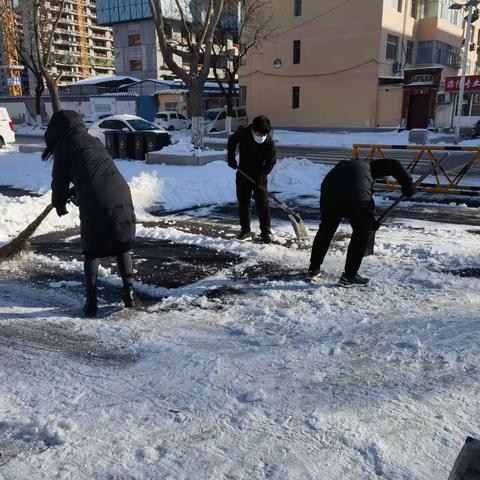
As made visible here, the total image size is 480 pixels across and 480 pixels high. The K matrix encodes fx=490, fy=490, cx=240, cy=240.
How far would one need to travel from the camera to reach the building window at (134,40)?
190 feet

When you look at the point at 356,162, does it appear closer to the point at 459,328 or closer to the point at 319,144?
the point at 459,328

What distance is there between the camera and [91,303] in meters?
3.85

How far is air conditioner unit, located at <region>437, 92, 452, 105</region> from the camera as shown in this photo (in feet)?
95.3

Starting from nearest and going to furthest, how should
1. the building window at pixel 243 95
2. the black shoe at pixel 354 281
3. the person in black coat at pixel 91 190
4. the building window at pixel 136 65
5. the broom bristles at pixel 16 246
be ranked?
the person in black coat at pixel 91 190
the black shoe at pixel 354 281
the broom bristles at pixel 16 246
the building window at pixel 243 95
the building window at pixel 136 65

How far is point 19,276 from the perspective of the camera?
4.77 metres

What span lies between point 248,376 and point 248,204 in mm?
3445

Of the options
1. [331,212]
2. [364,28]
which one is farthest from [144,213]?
[364,28]

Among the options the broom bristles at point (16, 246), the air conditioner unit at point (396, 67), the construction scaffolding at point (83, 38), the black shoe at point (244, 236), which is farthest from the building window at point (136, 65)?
the broom bristles at point (16, 246)

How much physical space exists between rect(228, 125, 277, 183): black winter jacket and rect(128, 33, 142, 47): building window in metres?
57.4

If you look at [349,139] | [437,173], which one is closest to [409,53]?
[349,139]

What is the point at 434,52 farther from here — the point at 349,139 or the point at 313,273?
the point at 313,273

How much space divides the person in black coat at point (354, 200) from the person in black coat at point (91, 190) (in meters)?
1.75

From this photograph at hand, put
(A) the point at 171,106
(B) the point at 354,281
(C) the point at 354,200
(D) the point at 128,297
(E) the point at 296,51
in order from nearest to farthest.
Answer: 1. (D) the point at 128,297
2. (C) the point at 354,200
3. (B) the point at 354,281
4. (E) the point at 296,51
5. (A) the point at 171,106

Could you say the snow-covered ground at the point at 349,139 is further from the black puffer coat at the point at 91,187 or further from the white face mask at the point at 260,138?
the black puffer coat at the point at 91,187
